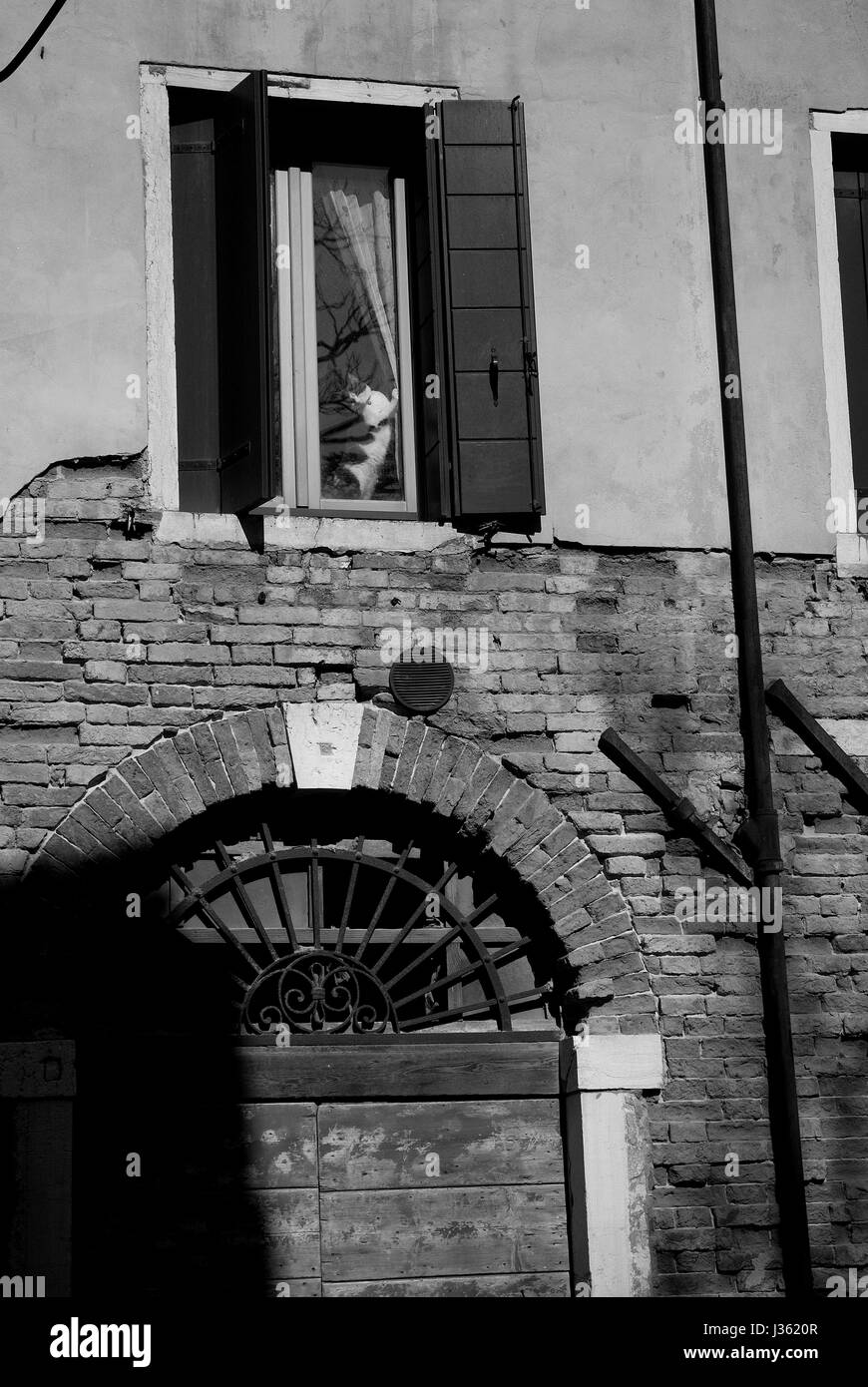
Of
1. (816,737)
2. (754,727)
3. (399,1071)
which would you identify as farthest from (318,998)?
(816,737)

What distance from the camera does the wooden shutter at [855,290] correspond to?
705 cm

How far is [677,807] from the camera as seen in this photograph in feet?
20.5

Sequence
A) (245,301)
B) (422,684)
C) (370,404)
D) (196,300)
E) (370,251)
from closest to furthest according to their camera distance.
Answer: (422,684), (245,301), (196,300), (370,404), (370,251)

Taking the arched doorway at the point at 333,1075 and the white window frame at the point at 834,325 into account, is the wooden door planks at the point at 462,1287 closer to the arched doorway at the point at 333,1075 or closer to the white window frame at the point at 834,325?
the arched doorway at the point at 333,1075

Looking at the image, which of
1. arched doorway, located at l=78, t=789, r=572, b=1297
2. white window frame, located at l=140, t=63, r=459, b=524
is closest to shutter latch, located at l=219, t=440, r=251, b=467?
white window frame, located at l=140, t=63, r=459, b=524

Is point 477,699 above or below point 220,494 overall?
below

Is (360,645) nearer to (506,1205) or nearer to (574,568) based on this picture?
(574,568)

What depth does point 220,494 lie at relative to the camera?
6422 mm

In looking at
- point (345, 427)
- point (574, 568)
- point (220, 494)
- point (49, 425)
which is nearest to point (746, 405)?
point (574, 568)

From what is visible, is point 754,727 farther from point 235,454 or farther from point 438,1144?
point 235,454

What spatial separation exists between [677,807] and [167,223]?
2665 mm

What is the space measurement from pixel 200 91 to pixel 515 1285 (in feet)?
13.7

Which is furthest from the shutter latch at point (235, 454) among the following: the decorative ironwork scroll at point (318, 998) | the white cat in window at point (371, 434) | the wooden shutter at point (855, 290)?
the wooden shutter at point (855, 290)

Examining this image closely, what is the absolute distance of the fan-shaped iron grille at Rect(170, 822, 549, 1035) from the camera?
5.97 meters
